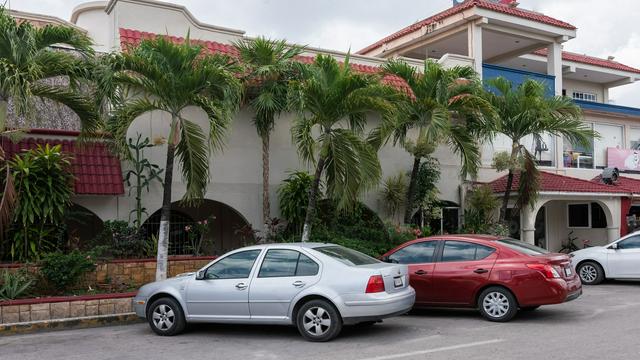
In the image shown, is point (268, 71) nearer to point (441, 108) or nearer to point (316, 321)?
point (441, 108)

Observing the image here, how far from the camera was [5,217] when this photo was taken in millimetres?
11328

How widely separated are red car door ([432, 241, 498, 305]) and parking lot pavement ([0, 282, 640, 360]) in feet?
1.37

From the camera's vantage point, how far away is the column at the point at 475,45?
829 inches

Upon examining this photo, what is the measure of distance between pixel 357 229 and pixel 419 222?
143 inches

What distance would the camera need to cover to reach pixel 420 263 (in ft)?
38.0

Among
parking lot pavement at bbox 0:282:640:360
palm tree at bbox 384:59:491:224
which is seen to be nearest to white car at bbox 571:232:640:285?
palm tree at bbox 384:59:491:224

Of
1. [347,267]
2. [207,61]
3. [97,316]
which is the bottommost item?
[97,316]

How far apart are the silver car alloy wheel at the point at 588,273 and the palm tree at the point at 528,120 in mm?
2673

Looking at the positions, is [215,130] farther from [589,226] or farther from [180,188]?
[589,226]

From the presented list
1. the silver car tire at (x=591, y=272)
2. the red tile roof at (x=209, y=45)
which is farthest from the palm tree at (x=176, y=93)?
the silver car tire at (x=591, y=272)

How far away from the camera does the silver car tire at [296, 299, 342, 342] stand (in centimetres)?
900

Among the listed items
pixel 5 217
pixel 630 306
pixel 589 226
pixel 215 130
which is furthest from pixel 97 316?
pixel 589 226

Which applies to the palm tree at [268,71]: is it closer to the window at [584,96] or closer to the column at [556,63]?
the column at [556,63]

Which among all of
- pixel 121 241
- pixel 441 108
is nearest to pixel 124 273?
pixel 121 241
